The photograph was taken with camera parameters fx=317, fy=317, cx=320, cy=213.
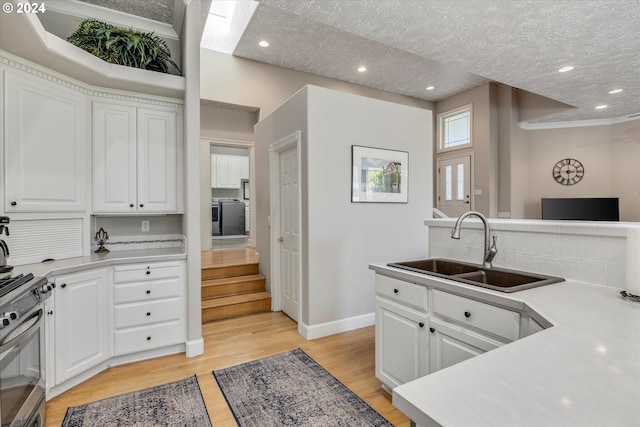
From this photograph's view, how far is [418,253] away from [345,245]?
113 centimetres

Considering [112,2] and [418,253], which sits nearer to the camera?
[112,2]

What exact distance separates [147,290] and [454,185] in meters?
6.38

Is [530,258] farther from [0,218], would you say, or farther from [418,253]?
[0,218]

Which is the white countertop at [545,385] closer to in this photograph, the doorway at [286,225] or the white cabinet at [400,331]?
the white cabinet at [400,331]

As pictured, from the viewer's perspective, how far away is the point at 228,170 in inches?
305

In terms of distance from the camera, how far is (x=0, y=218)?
2.00 meters

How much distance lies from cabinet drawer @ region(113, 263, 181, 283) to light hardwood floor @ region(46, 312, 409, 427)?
0.73 m

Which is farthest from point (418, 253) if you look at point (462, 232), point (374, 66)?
point (374, 66)

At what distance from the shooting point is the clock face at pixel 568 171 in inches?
255

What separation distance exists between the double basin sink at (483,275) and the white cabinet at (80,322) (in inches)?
88.9

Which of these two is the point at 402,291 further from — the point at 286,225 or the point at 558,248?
the point at 286,225

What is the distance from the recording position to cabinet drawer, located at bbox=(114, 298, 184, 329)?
2.63 m

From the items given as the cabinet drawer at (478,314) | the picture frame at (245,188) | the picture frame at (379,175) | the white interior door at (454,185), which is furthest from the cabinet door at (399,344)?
the picture frame at (245,188)

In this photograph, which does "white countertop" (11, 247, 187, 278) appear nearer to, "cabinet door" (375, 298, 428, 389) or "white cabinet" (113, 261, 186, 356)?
"white cabinet" (113, 261, 186, 356)
